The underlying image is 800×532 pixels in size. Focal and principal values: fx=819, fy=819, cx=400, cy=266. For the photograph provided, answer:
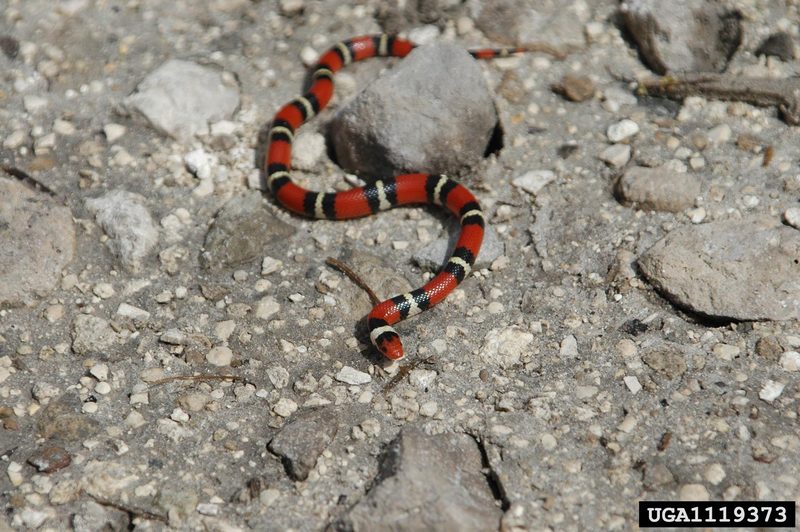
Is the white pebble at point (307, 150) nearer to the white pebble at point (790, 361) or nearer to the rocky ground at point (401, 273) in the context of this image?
the rocky ground at point (401, 273)

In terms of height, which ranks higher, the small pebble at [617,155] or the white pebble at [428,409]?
the small pebble at [617,155]

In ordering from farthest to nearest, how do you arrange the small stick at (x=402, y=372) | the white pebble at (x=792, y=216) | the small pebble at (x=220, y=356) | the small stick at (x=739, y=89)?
the small stick at (x=739, y=89) → the white pebble at (x=792, y=216) → the small pebble at (x=220, y=356) → the small stick at (x=402, y=372)

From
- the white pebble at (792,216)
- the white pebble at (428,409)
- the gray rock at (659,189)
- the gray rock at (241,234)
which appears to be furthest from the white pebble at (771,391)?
the gray rock at (241,234)

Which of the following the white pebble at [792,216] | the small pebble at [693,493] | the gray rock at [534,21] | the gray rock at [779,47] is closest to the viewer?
the small pebble at [693,493]

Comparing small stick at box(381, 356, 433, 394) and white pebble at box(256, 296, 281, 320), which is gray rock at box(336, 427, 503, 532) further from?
white pebble at box(256, 296, 281, 320)

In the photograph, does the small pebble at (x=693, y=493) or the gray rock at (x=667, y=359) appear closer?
the small pebble at (x=693, y=493)

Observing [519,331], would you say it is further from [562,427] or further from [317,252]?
[317,252]

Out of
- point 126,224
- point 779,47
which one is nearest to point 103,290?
point 126,224

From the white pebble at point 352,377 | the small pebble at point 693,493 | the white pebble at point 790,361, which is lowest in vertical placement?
the white pebble at point 352,377
